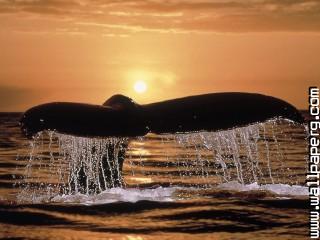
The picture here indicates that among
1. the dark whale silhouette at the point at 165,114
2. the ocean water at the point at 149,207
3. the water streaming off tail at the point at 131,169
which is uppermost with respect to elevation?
the dark whale silhouette at the point at 165,114

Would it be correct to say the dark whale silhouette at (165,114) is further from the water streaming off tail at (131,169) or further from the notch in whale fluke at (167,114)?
the water streaming off tail at (131,169)

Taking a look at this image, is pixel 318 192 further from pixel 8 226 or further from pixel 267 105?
pixel 8 226

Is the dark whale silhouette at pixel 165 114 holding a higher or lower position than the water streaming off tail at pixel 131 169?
higher

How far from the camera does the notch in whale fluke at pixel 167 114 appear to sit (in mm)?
8648

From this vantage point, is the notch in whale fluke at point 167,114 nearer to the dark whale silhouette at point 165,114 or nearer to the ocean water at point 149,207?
the dark whale silhouette at point 165,114

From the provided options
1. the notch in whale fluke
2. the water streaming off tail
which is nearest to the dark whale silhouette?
the notch in whale fluke

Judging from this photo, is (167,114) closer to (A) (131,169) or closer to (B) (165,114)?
(B) (165,114)

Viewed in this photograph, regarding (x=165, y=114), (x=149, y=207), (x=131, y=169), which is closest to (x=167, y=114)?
(x=165, y=114)

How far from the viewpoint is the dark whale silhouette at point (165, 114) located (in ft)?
28.3

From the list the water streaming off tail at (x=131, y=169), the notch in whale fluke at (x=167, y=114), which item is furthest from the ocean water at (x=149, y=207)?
the notch in whale fluke at (x=167, y=114)

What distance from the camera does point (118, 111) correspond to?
30.0ft

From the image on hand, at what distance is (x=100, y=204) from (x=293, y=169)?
1016 centimetres

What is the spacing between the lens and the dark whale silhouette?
864cm

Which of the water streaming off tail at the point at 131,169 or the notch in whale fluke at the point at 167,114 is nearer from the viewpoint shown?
the notch in whale fluke at the point at 167,114
